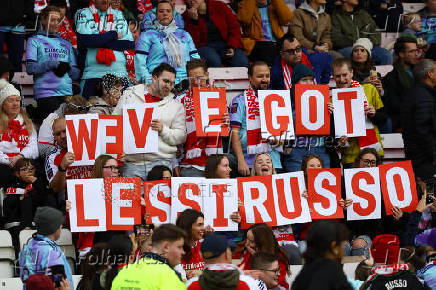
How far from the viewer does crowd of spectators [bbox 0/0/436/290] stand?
9211mm

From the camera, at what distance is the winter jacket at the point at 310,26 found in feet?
46.5

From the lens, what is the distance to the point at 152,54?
1266cm

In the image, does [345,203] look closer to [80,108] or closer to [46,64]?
[80,108]

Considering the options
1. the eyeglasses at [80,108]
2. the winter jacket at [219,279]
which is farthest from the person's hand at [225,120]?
the winter jacket at [219,279]

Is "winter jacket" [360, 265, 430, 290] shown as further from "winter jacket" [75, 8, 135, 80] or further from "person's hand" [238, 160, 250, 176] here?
"winter jacket" [75, 8, 135, 80]

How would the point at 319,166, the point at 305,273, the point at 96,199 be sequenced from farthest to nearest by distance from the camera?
the point at 319,166
the point at 96,199
the point at 305,273

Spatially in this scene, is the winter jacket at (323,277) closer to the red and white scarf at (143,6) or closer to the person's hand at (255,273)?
the person's hand at (255,273)

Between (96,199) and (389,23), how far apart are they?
662 centimetres

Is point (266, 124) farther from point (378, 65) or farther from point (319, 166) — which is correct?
point (378, 65)

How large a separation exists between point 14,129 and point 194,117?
1873 mm

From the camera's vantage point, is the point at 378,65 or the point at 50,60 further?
the point at 378,65

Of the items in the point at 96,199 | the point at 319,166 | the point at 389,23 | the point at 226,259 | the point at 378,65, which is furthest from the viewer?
the point at 389,23

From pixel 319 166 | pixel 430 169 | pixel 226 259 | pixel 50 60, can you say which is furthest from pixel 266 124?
pixel 226 259

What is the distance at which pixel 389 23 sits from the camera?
15.7 meters
